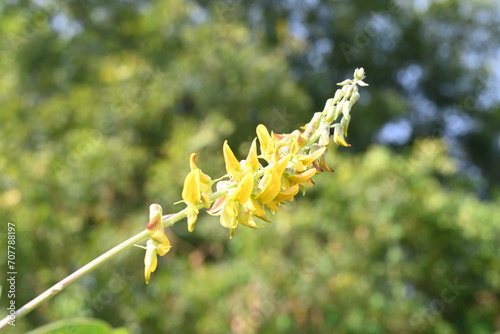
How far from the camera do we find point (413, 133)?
758cm

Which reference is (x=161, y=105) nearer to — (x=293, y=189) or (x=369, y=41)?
(x=369, y=41)

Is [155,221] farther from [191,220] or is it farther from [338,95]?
[338,95]

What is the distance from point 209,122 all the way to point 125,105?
1.84 feet

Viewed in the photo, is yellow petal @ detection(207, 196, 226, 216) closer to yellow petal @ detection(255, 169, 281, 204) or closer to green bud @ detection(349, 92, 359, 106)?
yellow petal @ detection(255, 169, 281, 204)

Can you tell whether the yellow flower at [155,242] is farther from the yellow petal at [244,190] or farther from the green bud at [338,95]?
the green bud at [338,95]

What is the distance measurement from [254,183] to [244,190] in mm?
19

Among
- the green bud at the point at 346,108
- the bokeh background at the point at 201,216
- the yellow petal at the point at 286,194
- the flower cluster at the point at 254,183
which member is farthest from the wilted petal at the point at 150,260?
the bokeh background at the point at 201,216

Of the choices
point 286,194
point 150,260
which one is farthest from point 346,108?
point 150,260

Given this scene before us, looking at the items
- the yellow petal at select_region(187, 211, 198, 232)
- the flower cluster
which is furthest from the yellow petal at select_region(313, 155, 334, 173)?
the yellow petal at select_region(187, 211, 198, 232)

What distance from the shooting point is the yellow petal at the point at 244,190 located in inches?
21.6

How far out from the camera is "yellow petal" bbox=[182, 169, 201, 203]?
1.82ft

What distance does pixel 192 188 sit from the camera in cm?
56

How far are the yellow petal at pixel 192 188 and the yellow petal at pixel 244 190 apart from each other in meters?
0.03

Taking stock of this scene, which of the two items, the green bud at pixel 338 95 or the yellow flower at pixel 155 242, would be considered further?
the green bud at pixel 338 95
